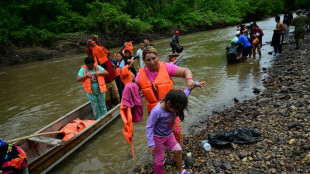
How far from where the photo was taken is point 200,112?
5992 mm

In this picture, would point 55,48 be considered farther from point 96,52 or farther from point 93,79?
point 93,79

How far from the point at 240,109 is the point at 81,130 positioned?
4.19 m

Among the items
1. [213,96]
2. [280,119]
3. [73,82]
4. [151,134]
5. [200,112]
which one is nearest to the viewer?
[151,134]

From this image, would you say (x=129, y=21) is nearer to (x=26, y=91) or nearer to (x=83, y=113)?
(x=26, y=91)

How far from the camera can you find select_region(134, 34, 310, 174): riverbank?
9.41ft

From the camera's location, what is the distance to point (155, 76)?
114 inches


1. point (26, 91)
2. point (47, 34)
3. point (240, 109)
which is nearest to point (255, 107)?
point (240, 109)

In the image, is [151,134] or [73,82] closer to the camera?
[151,134]

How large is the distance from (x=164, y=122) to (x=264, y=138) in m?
2.08

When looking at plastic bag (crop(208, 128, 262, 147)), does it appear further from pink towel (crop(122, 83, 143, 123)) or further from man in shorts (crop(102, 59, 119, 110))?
man in shorts (crop(102, 59, 119, 110))

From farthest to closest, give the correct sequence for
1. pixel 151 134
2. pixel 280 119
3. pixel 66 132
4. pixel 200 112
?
pixel 200 112, pixel 66 132, pixel 280 119, pixel 151 134

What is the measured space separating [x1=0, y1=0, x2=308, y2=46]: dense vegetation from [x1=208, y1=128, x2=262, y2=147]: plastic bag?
82.2 feet

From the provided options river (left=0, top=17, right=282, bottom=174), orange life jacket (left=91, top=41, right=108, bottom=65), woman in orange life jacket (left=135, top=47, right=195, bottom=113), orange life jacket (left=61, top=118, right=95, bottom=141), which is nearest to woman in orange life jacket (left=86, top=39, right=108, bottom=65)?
orange life jacket (left=91, top=41, right=108, bottom=65)

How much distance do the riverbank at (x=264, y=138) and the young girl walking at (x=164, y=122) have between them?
2.36 ft
